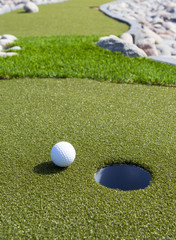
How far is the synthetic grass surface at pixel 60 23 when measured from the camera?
36.8ft

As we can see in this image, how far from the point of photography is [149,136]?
395 cm

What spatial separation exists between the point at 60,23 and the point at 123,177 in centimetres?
1027

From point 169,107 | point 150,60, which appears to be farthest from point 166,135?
point 150,60

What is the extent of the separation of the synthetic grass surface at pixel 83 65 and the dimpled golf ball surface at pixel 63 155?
3.04 meters

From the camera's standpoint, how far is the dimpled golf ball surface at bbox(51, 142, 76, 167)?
3.19 m

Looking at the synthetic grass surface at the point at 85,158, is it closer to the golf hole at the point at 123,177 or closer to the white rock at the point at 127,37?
the golf hole at the point at 123,177

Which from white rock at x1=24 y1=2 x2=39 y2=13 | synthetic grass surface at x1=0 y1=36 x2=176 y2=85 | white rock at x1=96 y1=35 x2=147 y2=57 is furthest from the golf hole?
white rock at x1=24 y1=2 x2=39 y2=13

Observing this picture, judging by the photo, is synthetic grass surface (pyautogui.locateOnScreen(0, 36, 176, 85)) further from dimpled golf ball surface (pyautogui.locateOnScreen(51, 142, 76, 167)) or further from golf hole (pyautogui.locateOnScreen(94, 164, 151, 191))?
dimpled golf ball surface (pyautogui.locateOnScreen(51, 142, 76, 167))

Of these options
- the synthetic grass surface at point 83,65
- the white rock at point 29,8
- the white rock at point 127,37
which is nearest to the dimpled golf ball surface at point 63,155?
the synthetic grass surface at point 83,65

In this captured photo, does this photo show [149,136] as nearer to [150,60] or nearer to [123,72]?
[123,72]

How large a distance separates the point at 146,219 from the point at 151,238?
20 cm

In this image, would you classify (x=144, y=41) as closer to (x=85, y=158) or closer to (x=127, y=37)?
(x=127, y=37)

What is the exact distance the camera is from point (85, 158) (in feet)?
11.3

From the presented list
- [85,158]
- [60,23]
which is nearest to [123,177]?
[85,158]
